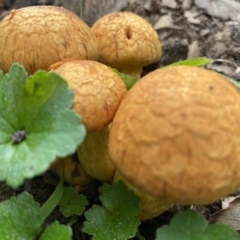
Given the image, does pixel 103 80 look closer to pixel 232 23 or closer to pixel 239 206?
pixel 239 206

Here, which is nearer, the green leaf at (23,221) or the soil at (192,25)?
the green leaf at (23,221)

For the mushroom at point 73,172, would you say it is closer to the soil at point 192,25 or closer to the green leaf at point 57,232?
the green leaf at point 57,232

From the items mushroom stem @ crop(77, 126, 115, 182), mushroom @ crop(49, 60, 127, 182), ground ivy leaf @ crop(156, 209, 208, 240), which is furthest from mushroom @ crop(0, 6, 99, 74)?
ground ivy leaf @ crop(156, 209, 208, 240)

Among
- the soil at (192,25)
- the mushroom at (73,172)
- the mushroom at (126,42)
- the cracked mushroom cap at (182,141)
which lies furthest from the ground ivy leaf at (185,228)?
the soil at (192,25)

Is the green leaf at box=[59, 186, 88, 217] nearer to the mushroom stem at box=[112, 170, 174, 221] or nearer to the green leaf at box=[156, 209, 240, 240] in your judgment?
the mushroom stem at box=[112, 170, 174, 221]

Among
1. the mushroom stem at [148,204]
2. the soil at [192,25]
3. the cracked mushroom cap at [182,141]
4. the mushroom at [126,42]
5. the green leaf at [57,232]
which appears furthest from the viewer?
the soil at [192,25]

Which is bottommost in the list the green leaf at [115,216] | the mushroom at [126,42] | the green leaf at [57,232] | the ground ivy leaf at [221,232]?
the green leaf at [115,216]

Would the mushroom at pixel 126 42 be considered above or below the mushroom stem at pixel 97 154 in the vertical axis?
above

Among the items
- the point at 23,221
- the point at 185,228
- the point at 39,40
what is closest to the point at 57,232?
the point at 23,221
